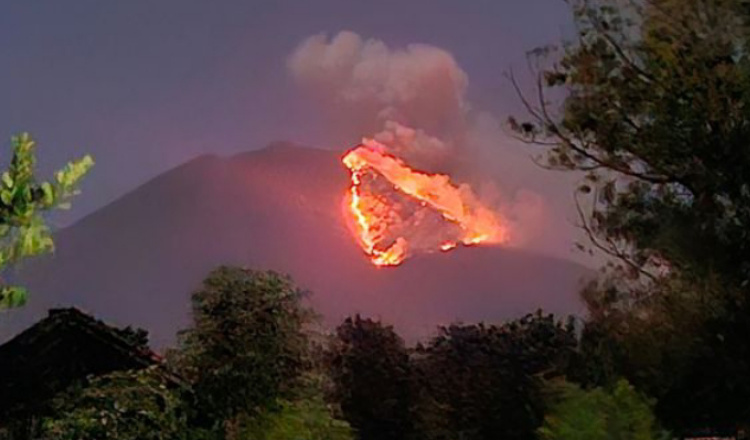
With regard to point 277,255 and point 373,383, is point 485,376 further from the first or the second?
point 277,255

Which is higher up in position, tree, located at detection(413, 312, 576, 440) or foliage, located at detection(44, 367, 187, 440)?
tree, located at detection(413, 312, 576, 440)

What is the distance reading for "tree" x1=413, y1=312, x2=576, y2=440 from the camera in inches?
1355

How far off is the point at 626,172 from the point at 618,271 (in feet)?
7.77

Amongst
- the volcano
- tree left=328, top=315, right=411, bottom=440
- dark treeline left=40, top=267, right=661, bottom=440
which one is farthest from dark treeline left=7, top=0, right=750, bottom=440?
the volcano

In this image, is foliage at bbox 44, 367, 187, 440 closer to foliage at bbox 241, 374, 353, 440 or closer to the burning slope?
foliage at bbox 241, 374, 353, 440

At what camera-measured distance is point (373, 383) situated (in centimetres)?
3809

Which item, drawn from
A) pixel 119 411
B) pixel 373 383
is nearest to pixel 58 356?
pixel 119 411

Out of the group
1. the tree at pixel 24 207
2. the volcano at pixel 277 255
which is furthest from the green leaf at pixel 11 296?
the volcano at pixel 277 255

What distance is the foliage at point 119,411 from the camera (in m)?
15.2

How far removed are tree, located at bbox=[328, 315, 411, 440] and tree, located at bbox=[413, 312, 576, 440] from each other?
70 cm

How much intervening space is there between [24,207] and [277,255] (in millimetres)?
143091

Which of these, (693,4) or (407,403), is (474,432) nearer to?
(407,403)

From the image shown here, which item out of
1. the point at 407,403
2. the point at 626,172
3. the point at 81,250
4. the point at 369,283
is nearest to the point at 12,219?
the point at 626,172

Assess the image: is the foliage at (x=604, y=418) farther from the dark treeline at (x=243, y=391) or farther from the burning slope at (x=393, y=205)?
the burning slope at (x=393, y=205)
